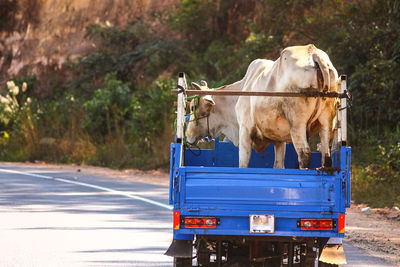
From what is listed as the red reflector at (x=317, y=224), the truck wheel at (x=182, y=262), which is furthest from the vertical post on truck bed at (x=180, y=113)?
the red reflector at (x=317, y=224)

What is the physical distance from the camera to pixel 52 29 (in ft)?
126

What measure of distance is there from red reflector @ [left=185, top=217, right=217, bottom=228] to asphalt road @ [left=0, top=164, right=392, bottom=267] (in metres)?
1.92

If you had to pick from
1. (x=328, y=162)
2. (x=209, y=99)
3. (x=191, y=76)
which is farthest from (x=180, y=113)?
(x=191, y=76)

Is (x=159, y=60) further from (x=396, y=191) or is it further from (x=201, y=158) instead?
(x=201, y=158)

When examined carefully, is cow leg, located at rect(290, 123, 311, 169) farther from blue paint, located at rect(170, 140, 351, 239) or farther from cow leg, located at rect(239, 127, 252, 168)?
blue paint, located at rect(170, 140, 351, 239)

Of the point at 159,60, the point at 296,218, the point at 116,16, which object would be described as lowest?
the point at 296,218

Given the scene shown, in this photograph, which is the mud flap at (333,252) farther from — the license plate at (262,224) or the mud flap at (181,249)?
the mud flap at (181,249)

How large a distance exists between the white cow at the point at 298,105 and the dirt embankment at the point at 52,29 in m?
27.1

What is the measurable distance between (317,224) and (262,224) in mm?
475

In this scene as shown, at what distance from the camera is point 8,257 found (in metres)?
9.23

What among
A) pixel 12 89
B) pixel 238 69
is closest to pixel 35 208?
pixel 238 69

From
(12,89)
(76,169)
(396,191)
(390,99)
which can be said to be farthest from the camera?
(12,89)

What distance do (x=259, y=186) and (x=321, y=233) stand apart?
0.67m

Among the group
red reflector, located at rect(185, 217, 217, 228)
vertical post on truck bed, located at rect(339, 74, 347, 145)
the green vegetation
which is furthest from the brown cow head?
the green vegetation
